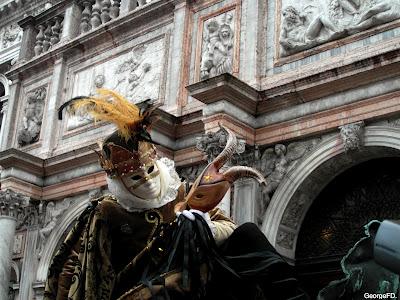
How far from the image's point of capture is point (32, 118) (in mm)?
13008

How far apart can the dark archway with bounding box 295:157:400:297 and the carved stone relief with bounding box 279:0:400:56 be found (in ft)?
5.74

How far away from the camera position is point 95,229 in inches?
120

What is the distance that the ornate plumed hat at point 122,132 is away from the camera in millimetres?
3035

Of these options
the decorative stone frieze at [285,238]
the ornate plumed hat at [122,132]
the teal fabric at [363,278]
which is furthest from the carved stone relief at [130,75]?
the teal fabric at [363,278]

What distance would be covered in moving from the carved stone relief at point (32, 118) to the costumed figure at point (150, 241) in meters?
9.87

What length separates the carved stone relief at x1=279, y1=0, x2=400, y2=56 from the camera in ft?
26.9

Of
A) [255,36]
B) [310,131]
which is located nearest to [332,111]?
[310,131]

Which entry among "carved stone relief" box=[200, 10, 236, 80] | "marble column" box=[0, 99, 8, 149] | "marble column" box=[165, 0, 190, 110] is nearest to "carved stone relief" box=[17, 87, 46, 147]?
"marble column" box=[0, 99, 8, 149]

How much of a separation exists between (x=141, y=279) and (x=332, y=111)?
222 inches

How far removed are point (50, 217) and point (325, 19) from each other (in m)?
6.01

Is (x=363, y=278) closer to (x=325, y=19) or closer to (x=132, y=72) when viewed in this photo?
(x=325, y=19)

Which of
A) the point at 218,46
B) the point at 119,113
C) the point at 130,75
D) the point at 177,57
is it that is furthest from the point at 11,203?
the point at 119,113

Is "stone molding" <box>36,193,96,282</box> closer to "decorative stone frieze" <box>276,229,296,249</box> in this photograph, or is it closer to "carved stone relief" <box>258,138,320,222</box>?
"carved stone relief" <box>258,138,320,222</box>

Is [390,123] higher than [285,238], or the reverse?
[390,123]
